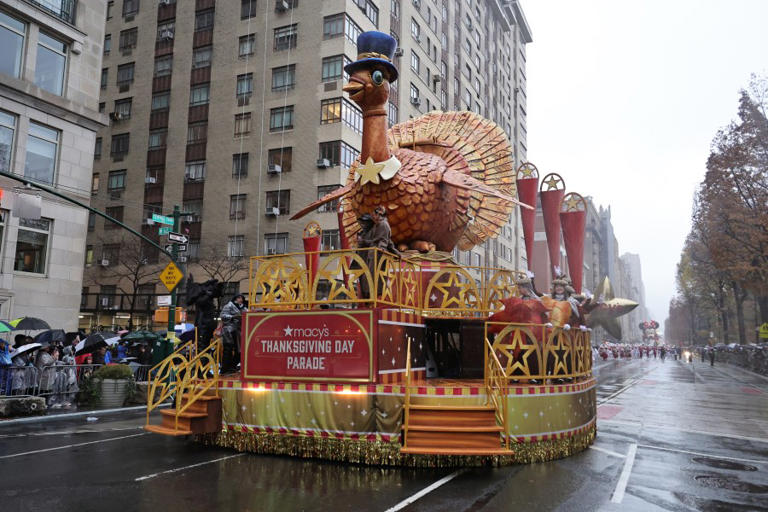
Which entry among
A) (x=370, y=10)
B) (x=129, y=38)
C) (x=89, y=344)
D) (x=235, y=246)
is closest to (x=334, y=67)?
(x=370, y=10)

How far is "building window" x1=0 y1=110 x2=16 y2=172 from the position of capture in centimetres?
2012

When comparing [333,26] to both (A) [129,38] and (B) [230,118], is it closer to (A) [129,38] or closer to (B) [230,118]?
(B) [230,118]

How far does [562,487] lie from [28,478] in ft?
23.7

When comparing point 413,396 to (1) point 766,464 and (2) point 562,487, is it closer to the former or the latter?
(2) point 562,487

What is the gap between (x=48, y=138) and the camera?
71.5 ft

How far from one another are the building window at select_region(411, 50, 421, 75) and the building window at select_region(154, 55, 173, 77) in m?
18.0

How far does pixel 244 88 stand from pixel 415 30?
46.9 ft

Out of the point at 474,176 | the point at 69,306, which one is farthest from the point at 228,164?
the point at 474,176

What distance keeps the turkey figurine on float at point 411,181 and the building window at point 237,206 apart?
82.7ft

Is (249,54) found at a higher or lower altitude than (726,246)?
higher

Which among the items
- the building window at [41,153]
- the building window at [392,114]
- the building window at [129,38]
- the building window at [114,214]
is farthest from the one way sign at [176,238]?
the building window at [129,38]

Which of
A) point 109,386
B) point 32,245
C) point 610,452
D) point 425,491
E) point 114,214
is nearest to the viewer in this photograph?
point 425,491

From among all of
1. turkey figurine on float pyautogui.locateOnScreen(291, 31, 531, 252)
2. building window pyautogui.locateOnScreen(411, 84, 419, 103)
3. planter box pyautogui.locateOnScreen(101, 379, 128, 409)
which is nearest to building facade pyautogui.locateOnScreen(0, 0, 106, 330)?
planter box pyautogui.locateOnScreen(101, 379, 128, 409)

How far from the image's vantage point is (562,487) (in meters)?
7.50
